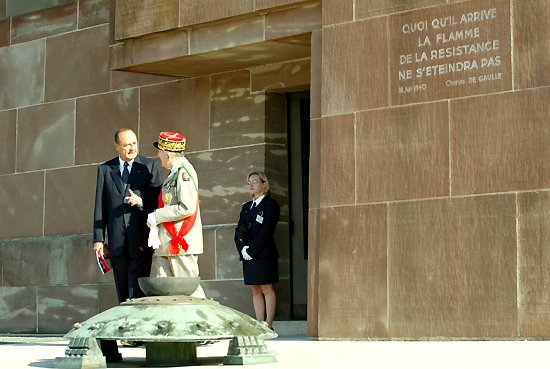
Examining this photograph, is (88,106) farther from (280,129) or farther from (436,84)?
(436,84)

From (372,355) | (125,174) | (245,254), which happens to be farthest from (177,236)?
(245,254)

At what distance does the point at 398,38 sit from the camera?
1312 cm

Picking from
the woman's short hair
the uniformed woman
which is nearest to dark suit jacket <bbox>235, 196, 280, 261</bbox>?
the uniformed woman

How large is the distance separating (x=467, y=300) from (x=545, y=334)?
0.89 metres

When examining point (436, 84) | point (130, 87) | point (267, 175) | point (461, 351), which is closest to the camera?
point (461, 351)

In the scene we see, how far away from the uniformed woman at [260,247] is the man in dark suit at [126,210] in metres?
3.07

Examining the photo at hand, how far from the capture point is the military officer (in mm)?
11625

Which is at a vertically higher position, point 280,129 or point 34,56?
point 34,56

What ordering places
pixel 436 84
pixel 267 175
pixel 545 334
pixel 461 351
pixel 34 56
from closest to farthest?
pixel 461 351 < pixel 545 334 < pixel 436 84 < pixel 267 175 < pixel 34 56

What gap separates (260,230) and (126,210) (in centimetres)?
341

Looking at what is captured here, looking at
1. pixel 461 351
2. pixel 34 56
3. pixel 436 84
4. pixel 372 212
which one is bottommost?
pixel 461 351

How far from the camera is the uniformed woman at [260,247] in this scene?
15.3 meters

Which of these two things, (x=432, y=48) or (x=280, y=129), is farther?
(x=280, y=129)

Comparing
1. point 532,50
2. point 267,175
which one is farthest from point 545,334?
point 267,175
